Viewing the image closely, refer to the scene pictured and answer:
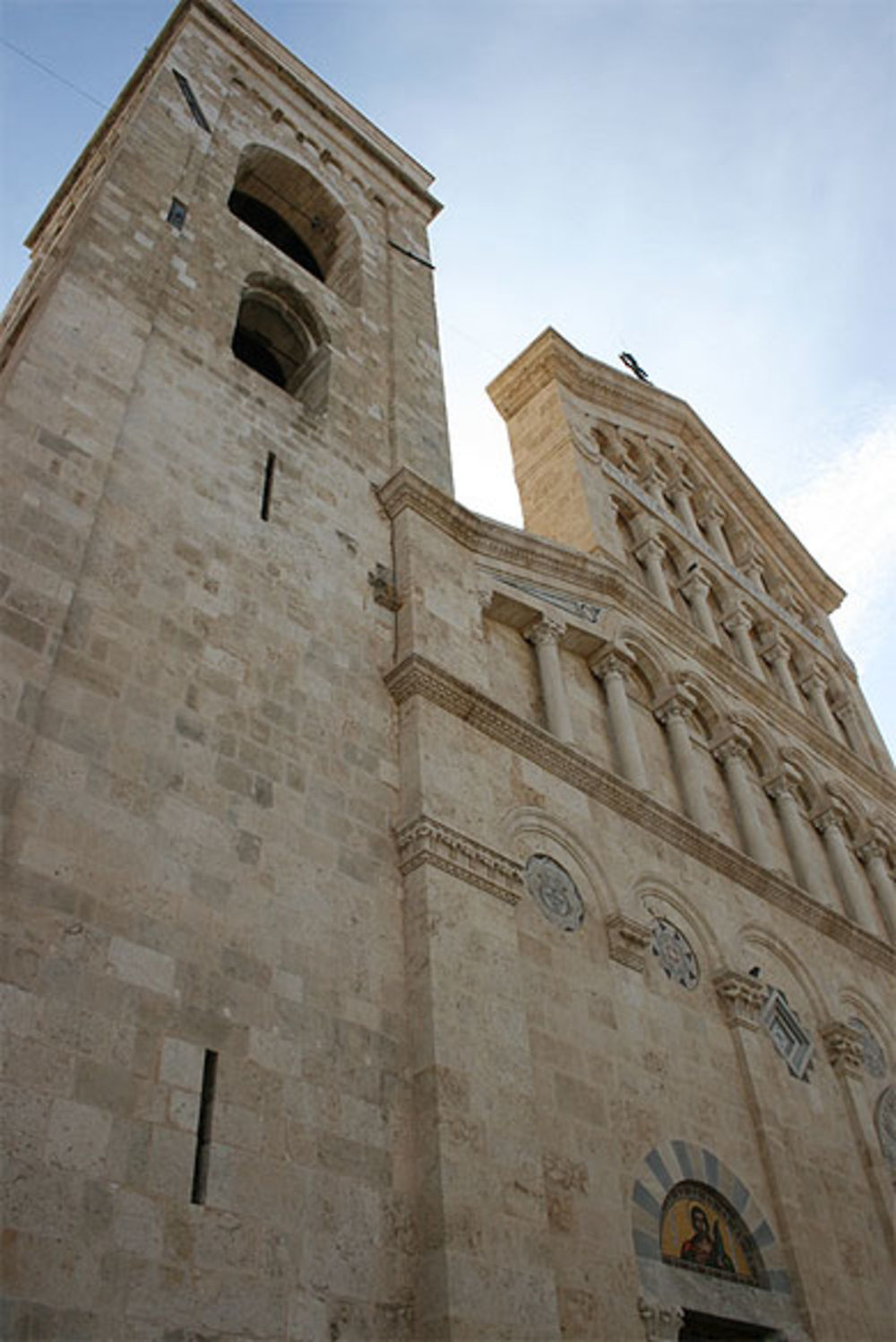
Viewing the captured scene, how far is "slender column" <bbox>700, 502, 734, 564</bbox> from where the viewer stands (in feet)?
60.2

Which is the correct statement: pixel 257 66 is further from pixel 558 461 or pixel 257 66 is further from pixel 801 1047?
pixel 801 1047

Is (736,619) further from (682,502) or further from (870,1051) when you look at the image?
(870,1051)

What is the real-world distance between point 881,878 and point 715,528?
656 centimetres

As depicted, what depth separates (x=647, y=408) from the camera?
744 inches

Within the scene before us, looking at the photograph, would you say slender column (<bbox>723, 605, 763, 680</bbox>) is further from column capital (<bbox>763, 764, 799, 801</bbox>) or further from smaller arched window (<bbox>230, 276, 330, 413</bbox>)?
smaller arched window (<bbox>230, 276, 330, 413</bbox>)

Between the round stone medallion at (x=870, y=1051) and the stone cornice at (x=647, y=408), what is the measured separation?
10.1 metres

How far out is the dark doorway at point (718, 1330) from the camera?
775 cm

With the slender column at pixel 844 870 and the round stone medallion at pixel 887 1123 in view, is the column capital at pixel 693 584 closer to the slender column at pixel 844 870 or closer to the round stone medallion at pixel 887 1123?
the slender column at pixel 844 870

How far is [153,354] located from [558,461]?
7476mm

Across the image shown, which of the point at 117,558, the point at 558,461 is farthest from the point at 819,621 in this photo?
the point at 117,558

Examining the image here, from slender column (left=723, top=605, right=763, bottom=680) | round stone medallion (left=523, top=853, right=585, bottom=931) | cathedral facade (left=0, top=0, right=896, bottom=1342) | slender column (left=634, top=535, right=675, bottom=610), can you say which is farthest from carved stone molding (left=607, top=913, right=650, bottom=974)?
slender column (left=723, top=605, right=763, bottom=680)

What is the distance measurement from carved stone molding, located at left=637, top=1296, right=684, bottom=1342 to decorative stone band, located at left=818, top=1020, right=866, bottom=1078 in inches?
163

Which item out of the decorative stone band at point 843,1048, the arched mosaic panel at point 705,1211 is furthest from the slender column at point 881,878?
the arched mosaic panel at point 705,1211

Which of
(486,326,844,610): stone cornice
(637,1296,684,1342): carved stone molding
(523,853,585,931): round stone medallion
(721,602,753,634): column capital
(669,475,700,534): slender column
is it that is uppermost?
(486,326,844,610): stone cornice
